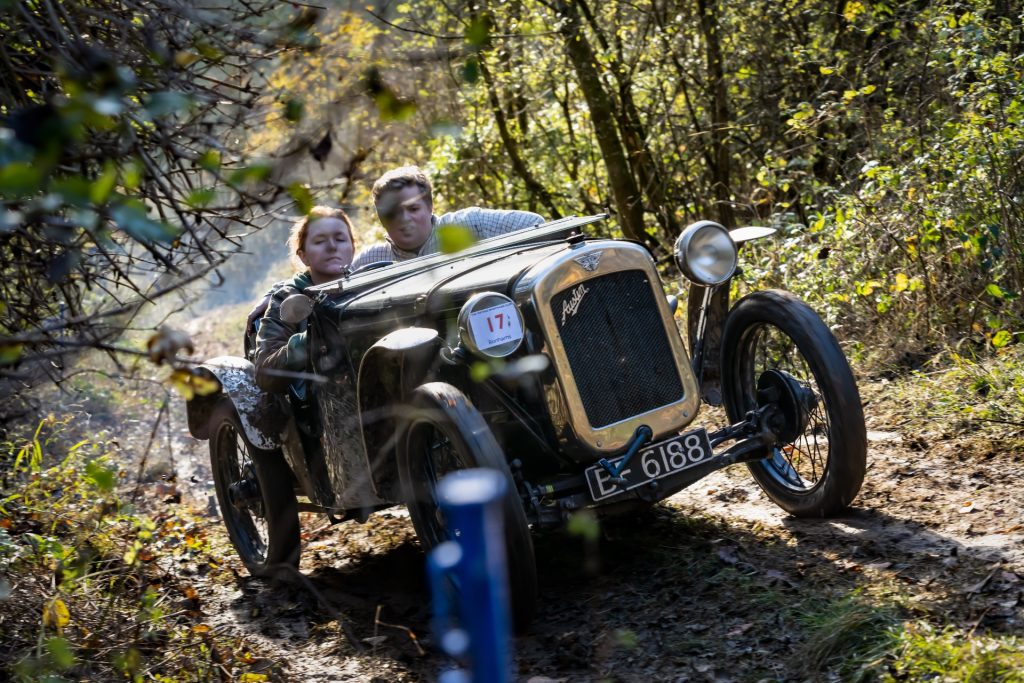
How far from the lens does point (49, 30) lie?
3311 millimetres

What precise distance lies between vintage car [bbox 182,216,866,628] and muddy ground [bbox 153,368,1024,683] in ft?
0.87

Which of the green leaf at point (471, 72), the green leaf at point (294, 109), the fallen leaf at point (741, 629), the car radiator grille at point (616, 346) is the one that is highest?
the green leaf at point (294, 109)

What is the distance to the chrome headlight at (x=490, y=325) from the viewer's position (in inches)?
151

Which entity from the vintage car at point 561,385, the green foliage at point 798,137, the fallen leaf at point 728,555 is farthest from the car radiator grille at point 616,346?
the green foliage at point 798,137

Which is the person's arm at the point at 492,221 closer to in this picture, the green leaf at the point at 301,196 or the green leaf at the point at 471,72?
the green leaf at the point at 471,72

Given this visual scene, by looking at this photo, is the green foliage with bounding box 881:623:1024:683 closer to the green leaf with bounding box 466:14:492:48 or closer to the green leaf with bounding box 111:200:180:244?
the green leaf with bounding box 466:14:492:48

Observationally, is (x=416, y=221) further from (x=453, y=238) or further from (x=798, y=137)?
(x=798, y=137)

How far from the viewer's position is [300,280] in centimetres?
539

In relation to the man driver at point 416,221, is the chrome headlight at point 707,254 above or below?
below

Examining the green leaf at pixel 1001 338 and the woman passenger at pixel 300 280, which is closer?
the woman passenger at pixel 300 280

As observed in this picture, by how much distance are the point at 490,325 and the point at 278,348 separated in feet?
4.66

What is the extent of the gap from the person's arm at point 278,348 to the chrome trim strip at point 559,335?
3.96 ft

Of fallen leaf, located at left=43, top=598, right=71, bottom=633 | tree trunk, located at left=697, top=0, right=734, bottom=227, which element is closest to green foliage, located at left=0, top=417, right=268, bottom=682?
fallen leaf, located at left=43, top=598, right=71, bottom=633

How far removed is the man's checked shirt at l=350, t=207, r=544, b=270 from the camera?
566 cm
